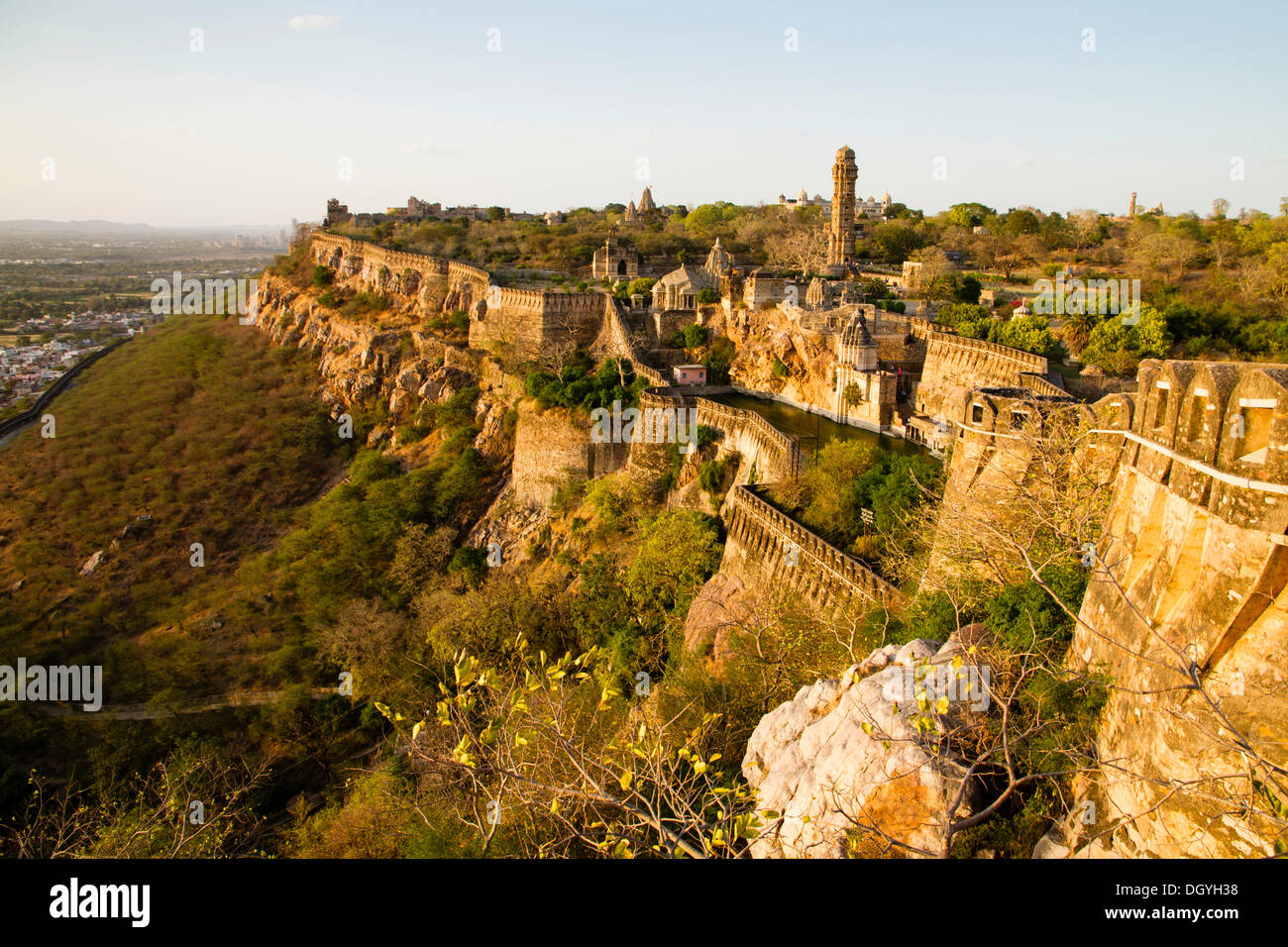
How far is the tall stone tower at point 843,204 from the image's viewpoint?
58250 mm

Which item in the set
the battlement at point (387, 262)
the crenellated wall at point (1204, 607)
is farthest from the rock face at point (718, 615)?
the battlement at point (387, 262)

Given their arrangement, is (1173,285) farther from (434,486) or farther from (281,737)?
(281,737)

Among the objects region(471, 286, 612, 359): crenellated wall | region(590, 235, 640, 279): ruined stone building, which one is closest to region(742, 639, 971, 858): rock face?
region(471, 286, 612, 359): crenellated wall

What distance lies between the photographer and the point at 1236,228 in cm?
5169

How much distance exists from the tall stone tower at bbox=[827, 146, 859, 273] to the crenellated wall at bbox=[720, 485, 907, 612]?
41038 mm

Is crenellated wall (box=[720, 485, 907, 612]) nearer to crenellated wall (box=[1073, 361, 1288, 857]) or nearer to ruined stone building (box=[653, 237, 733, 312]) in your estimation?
crenellated wall (box=[1073, 361, 1288, 857])

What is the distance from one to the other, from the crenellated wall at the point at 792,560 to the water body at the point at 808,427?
11.5ft

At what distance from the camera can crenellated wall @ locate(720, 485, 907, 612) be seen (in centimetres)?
1552

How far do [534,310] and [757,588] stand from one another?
22389 mm

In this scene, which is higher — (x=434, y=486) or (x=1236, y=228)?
(x=1236, y=228)

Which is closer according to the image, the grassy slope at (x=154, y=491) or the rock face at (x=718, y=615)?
the rock face at (x=718, y=615)

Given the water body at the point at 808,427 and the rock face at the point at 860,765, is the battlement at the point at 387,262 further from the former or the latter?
the rock face at the point at 860,765
